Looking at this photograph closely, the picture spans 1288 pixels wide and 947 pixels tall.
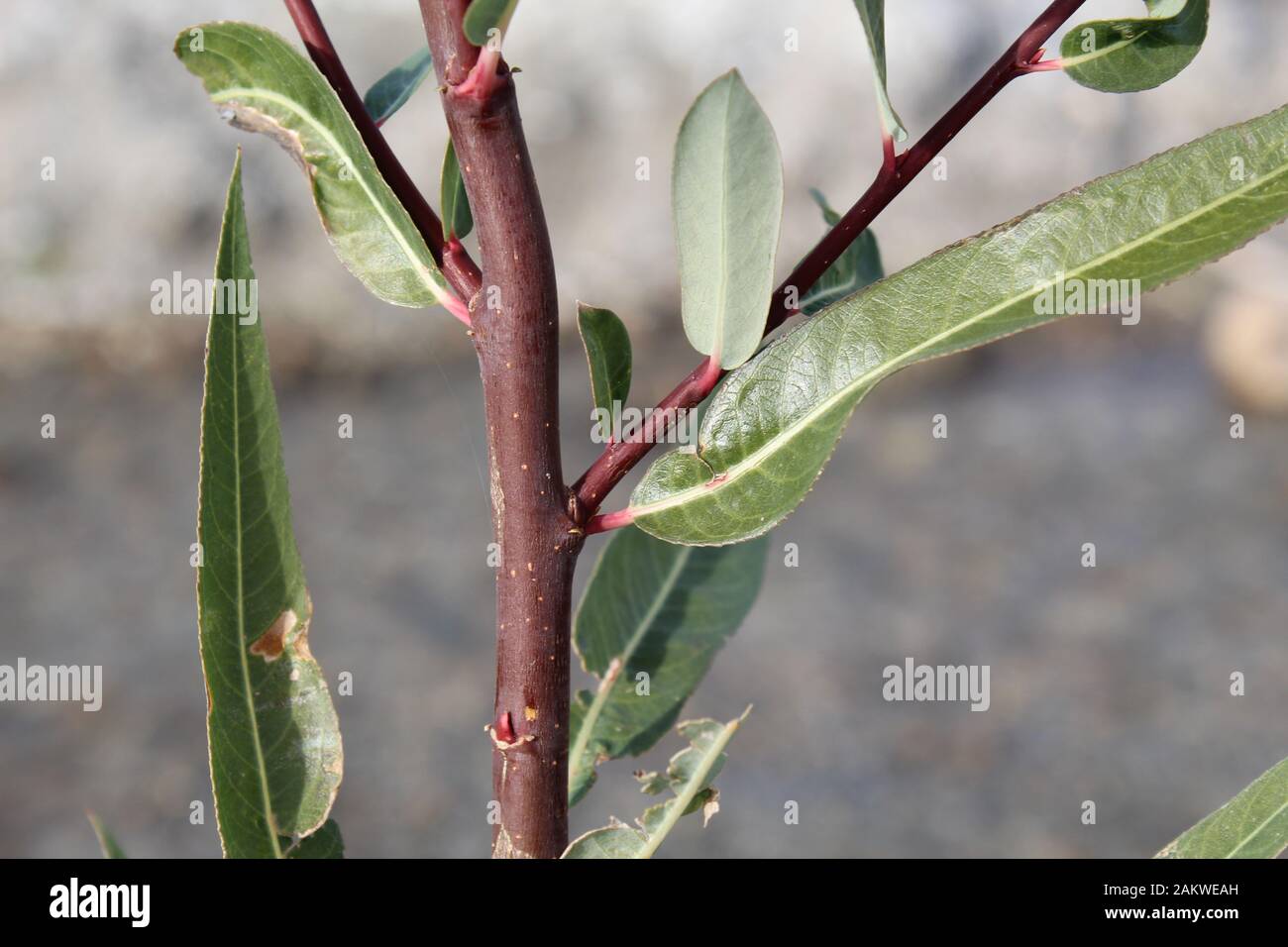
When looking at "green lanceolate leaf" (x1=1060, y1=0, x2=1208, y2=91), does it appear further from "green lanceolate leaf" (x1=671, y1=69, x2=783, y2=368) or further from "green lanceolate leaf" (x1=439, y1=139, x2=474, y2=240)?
"green lanceolate leaf" (x1=439, y1=139, x2=474, y2=240)

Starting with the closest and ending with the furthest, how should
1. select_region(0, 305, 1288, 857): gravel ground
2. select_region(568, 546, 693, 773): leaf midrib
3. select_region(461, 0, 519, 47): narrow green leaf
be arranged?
select_region(461, 0, 519, 47): narrow green leaf < select_region(568, 546, 693, 773): leaf midrib < select_region(0, 305, 1288, 857): gravel ground

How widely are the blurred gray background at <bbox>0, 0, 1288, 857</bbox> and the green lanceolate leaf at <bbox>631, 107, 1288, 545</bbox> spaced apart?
237 centimetres

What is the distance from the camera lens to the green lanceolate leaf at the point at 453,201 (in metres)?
0.53

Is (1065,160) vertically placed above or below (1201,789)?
above

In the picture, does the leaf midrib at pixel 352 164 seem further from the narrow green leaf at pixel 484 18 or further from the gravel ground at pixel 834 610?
the gravel ground at pixel 834 610

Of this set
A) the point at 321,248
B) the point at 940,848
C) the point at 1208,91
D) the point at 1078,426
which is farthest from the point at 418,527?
the point at 1208,91

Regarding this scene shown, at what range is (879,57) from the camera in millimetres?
519

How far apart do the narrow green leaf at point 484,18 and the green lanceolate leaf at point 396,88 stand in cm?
21

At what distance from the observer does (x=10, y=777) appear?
2922 mm

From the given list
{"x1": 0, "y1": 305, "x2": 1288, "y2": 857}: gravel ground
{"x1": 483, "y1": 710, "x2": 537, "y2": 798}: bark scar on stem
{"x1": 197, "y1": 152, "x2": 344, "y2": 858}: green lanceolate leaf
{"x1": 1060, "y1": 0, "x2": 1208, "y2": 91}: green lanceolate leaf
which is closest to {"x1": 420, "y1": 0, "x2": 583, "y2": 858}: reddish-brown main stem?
{"x1": 483, "y1": 710, "x2": 537, "y2": 798}: bark scar on stem

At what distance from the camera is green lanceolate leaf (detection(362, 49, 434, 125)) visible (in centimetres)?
61

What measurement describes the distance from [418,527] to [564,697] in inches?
136

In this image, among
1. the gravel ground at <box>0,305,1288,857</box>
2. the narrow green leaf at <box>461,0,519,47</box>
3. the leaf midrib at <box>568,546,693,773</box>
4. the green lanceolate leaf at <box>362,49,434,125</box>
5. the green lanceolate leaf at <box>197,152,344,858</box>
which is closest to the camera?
the narrow green leaf at <box>461,0,519,47</box>
